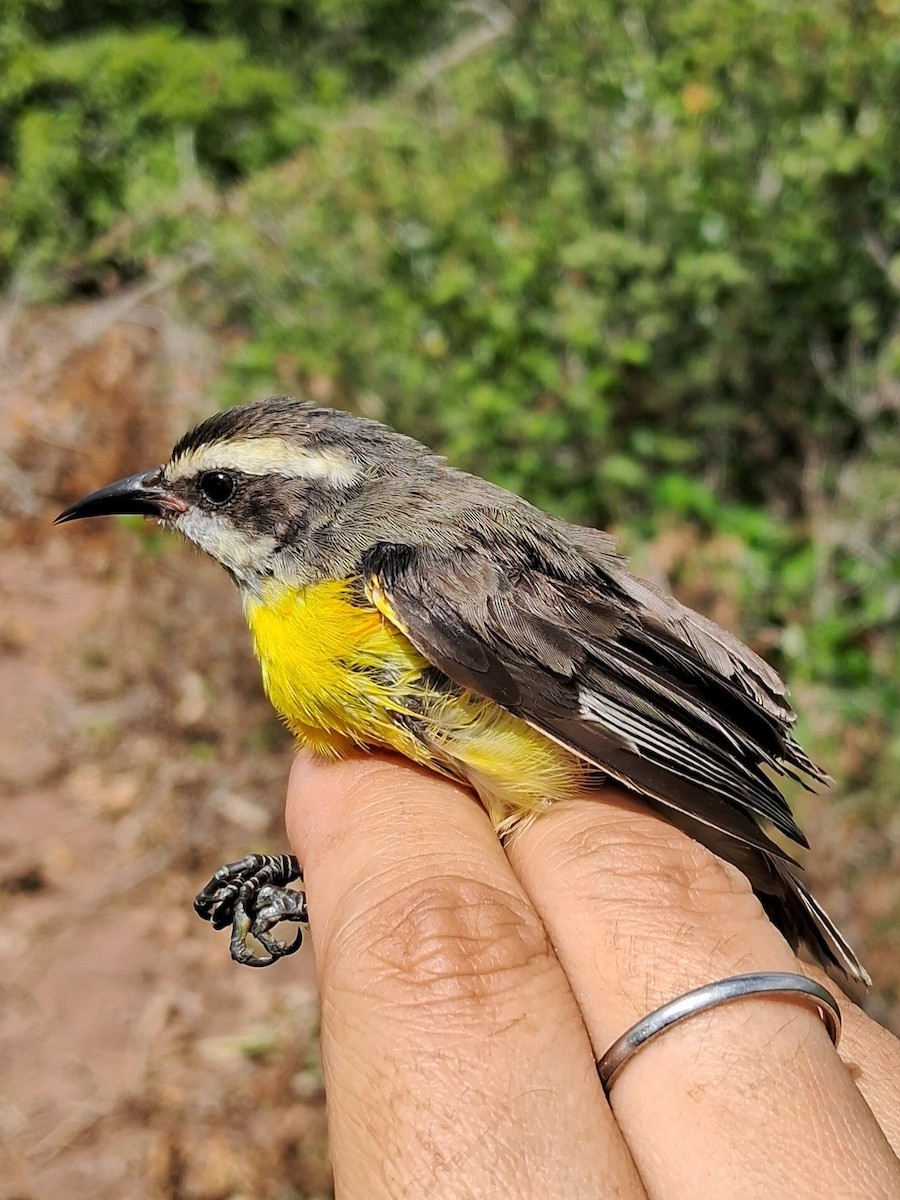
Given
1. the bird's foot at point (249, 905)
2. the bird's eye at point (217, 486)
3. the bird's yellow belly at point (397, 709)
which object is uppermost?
the bird's yellow belly at point (397, 709)

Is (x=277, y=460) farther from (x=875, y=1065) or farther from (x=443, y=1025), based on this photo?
(x=875, y=1065)

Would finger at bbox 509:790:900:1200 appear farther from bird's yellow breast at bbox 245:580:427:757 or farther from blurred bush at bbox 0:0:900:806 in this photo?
blurred bush at bbox 0:0:900:806

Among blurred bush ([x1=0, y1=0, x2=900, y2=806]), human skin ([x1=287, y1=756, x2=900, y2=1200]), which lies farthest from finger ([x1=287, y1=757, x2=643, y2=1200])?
blurred bush ([x1=0, y1=0, x2=900, y2=806])

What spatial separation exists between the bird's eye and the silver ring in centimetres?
A: 190

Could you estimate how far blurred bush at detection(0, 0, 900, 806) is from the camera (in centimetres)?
528

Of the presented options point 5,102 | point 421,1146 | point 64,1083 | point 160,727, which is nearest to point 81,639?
point 160,727

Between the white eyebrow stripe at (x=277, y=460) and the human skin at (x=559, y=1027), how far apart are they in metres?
1.00

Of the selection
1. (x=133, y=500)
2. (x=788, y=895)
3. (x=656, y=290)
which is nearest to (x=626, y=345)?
(x=656, y=290)

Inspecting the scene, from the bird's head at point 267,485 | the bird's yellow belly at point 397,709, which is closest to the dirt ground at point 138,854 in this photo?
the bird's yellow belly at point 397,709

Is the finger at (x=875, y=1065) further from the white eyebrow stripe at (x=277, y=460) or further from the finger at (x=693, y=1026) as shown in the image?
the white eyebrow stripe at (x=277, y=460)

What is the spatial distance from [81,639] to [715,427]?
4587mm

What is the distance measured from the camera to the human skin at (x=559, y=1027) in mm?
1664

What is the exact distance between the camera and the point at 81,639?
6.85 meters

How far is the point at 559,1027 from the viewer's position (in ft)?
6.24
